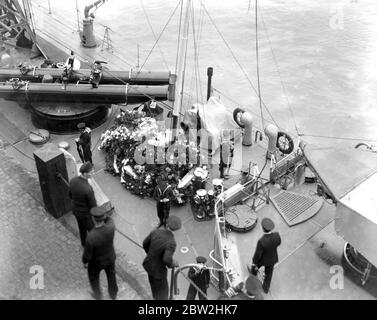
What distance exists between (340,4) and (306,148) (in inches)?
634

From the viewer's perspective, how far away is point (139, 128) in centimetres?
1400

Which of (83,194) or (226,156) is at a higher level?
Result: (83,194)

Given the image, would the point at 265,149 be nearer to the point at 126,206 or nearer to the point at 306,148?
the point at 306,148

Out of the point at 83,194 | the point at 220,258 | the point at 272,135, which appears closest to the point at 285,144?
the point at 272,135

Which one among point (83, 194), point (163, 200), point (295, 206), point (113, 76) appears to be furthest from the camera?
point (113, 76)

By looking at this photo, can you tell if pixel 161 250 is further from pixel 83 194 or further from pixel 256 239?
pixel 256 239

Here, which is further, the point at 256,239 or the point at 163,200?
the point at 256,239

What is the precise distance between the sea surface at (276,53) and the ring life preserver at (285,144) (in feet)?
8.18

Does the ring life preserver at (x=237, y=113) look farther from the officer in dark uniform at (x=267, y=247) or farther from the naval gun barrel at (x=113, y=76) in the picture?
the officer in dark uniform at (x=267, y=247)

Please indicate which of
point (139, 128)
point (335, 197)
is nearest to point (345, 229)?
point (335, 197)

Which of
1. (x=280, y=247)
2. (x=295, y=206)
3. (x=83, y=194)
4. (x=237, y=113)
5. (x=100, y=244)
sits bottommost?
(x=280, y=247)

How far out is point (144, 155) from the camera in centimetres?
1316

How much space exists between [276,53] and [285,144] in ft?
28.1

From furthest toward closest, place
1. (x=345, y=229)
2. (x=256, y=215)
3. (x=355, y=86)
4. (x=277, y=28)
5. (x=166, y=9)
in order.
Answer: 1. (x=166, y=9)
2. (x=277, y=28)
3. (x=355, y=86)
4. (x=256, y=215)
5. (x=345, y=229)
